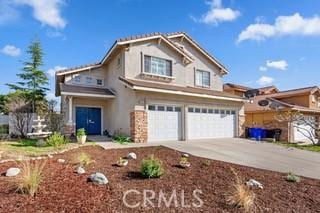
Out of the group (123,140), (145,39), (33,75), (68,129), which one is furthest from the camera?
(33,75)

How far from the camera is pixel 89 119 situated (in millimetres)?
17797

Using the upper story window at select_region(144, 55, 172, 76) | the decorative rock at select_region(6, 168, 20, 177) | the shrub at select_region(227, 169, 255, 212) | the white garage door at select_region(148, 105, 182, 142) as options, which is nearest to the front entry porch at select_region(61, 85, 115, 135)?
the upper story window at select_region(144, 55, 172, 76)

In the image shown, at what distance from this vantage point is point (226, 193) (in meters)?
6.14

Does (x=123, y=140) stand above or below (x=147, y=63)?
below

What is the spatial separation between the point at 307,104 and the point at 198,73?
12.4m

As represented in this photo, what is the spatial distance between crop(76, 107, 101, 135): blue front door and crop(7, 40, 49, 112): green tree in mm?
7807

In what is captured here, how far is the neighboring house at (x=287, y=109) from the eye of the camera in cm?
2158

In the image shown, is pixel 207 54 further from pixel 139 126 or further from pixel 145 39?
pixel 139 126

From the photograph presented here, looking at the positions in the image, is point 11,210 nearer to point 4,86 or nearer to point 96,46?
point 96,46

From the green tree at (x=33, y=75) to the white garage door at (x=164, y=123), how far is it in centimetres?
1313

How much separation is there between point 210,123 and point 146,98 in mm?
5631

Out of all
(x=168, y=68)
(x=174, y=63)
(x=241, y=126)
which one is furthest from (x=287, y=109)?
(x=168, y=68)

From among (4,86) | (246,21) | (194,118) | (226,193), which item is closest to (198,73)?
(194,118)

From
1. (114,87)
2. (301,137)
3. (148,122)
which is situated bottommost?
(301,137)
